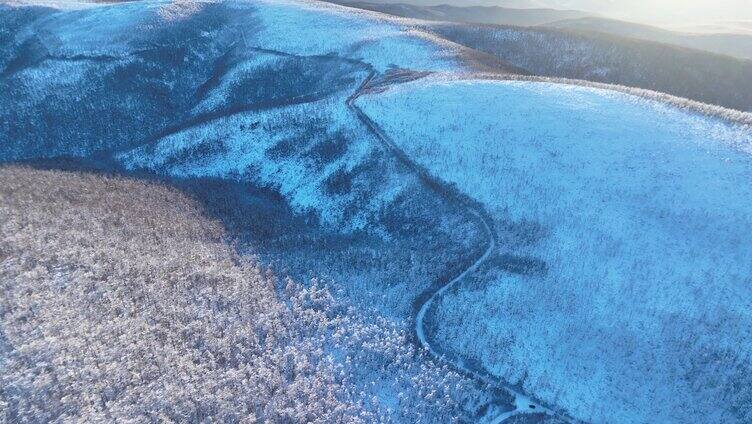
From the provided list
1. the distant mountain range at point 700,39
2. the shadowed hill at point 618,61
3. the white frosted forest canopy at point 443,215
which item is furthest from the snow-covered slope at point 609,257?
the distant mountain range at point 700,39

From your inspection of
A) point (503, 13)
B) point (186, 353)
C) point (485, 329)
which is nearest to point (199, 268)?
point (186, 353)

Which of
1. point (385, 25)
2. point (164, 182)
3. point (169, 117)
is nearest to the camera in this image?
point (164, 182)

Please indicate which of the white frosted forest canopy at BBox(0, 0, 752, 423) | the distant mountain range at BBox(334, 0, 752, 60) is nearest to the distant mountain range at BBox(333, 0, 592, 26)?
the distant mountain range at BBox(334, 0, 752, 60)

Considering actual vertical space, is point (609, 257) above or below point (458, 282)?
above

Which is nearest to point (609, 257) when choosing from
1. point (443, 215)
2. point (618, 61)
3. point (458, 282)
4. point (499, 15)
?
point (458, 282)

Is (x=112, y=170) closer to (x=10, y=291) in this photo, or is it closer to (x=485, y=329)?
(x=10, y=291)

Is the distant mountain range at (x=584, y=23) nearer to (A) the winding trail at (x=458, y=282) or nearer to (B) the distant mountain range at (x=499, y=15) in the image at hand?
(B) the distant mountain range at (x=499, y=15)

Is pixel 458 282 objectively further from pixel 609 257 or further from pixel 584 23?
pixel 584 23
